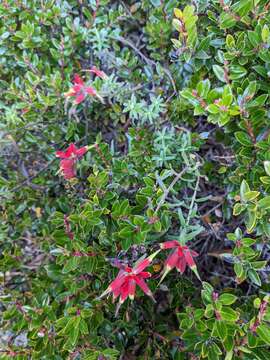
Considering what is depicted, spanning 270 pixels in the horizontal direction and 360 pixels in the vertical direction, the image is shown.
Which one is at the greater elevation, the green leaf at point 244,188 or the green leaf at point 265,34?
the green leaf at point 265,34

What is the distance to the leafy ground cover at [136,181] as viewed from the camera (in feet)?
4.42

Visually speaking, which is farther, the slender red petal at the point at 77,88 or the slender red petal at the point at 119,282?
the slender red petal at the point at 77,88

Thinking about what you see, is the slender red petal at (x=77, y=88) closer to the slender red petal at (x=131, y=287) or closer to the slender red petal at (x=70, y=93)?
the slender red petal at (x=70, y=93)

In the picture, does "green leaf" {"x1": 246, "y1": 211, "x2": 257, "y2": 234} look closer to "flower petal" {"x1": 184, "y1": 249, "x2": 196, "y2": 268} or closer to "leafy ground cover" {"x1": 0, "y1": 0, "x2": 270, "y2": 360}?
"leafy ground cover" {"x1": 0, "y1": 0, "x2": 270, "y2": 360}

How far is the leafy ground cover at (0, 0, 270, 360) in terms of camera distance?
4.42 feet

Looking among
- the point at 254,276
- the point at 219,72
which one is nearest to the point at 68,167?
the point at 219,72

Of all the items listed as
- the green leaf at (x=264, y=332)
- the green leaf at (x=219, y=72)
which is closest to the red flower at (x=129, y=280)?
the green leaf at (x=264, y=332)

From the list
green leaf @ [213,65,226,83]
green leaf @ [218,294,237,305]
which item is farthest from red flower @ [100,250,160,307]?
green leaf @ [213,65,226,83]

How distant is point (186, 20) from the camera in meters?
1.43

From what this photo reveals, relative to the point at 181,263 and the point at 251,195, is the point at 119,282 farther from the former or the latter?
the point at 251,195

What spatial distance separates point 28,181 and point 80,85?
52cm

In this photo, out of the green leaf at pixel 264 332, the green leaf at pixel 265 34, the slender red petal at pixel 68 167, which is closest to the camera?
the green leaf at pixel 264 332

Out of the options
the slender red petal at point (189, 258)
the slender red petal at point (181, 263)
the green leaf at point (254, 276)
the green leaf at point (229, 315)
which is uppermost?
the slender red petal at point (189, 258)

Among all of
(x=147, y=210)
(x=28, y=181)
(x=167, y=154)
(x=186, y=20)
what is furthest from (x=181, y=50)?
(x=28, y=181)
